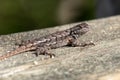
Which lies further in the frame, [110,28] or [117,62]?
[110,28]

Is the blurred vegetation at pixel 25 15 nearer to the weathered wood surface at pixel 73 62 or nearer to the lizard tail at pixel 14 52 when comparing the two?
the weathered wood surface at pixel 73 62

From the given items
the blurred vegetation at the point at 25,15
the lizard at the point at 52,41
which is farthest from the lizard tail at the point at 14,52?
the blurred vegetation at the point at 25,15

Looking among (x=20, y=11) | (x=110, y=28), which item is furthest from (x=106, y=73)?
(x=20, y=11)

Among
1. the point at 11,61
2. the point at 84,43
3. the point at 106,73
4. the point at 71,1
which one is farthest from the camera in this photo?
the point at 71,1

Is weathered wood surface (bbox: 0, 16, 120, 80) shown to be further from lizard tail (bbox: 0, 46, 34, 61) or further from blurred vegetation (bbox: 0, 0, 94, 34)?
blurred vegetation (bbox: 0, 0, 94, 34)

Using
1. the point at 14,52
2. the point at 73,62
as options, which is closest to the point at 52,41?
the point at 14,52

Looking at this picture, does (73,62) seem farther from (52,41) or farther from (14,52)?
(52,41)

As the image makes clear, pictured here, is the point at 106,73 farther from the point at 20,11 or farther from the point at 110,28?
the point at 20,11
